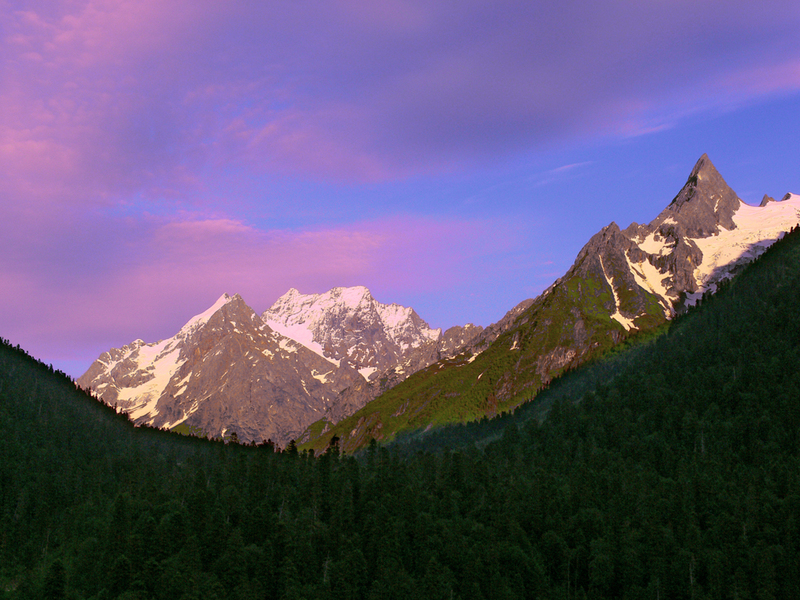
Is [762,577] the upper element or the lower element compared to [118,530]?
lower

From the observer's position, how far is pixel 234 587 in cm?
14838

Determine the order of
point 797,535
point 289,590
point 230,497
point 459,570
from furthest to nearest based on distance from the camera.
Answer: point 230,497
point 797,535
point 459,570
point 289,590

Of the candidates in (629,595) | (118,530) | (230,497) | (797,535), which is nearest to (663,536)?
(629,595)

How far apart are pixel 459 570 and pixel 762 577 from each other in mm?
64551

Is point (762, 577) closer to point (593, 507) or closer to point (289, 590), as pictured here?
point (593, 507)

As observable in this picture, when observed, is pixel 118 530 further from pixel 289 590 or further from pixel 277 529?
pixel 289 590

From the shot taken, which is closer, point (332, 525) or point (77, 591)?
point (77, 591)

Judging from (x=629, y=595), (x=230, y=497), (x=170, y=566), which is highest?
(x=230, y=497)

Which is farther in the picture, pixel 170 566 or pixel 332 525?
pixel 332 525

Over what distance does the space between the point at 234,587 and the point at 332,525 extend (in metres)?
34.9

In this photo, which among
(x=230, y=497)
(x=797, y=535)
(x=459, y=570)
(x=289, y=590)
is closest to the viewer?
(x=289, y=590)

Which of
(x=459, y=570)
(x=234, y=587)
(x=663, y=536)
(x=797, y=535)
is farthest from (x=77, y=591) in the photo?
(x=797, y=535)

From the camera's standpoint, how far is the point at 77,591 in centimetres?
15350

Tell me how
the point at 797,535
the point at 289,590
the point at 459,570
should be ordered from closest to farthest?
the point at 289,590 → the point at 459,570 → the point at 797,535
